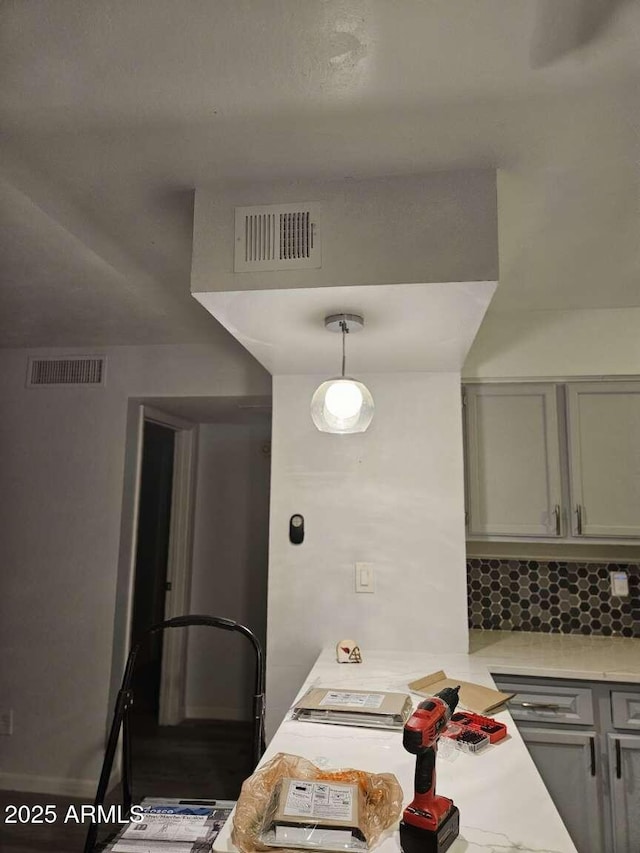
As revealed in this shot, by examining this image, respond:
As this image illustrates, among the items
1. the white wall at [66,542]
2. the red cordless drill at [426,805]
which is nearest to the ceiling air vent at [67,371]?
the white wall at [66,542]

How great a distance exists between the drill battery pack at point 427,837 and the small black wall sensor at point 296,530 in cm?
165

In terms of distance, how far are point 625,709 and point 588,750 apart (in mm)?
227

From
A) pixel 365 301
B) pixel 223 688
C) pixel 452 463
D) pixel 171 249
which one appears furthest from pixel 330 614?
pixel 223 688

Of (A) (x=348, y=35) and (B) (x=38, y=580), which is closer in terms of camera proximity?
(A) (x=348, y=35)

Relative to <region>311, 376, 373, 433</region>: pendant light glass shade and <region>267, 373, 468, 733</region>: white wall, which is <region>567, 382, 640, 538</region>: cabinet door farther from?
<region>311, 376, 373, 433</region>: pendant light glass shade

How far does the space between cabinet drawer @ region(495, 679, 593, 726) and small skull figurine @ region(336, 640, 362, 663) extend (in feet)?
2.04

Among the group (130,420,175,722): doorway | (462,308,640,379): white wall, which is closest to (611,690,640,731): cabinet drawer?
(462,308,640,379): white wall

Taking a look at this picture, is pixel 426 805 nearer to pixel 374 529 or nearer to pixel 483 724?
pixel 483 724

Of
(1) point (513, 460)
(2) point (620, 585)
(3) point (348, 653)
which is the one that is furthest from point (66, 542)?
(2) point (620, 585)

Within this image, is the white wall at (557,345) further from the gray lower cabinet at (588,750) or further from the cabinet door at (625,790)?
the cabinet door at (625,790)

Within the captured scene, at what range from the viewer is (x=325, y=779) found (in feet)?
4.07

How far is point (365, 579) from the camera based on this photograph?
2611 millimetres

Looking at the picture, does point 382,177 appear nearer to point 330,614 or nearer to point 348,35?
point 348,35

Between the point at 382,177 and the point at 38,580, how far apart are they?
115 inches
